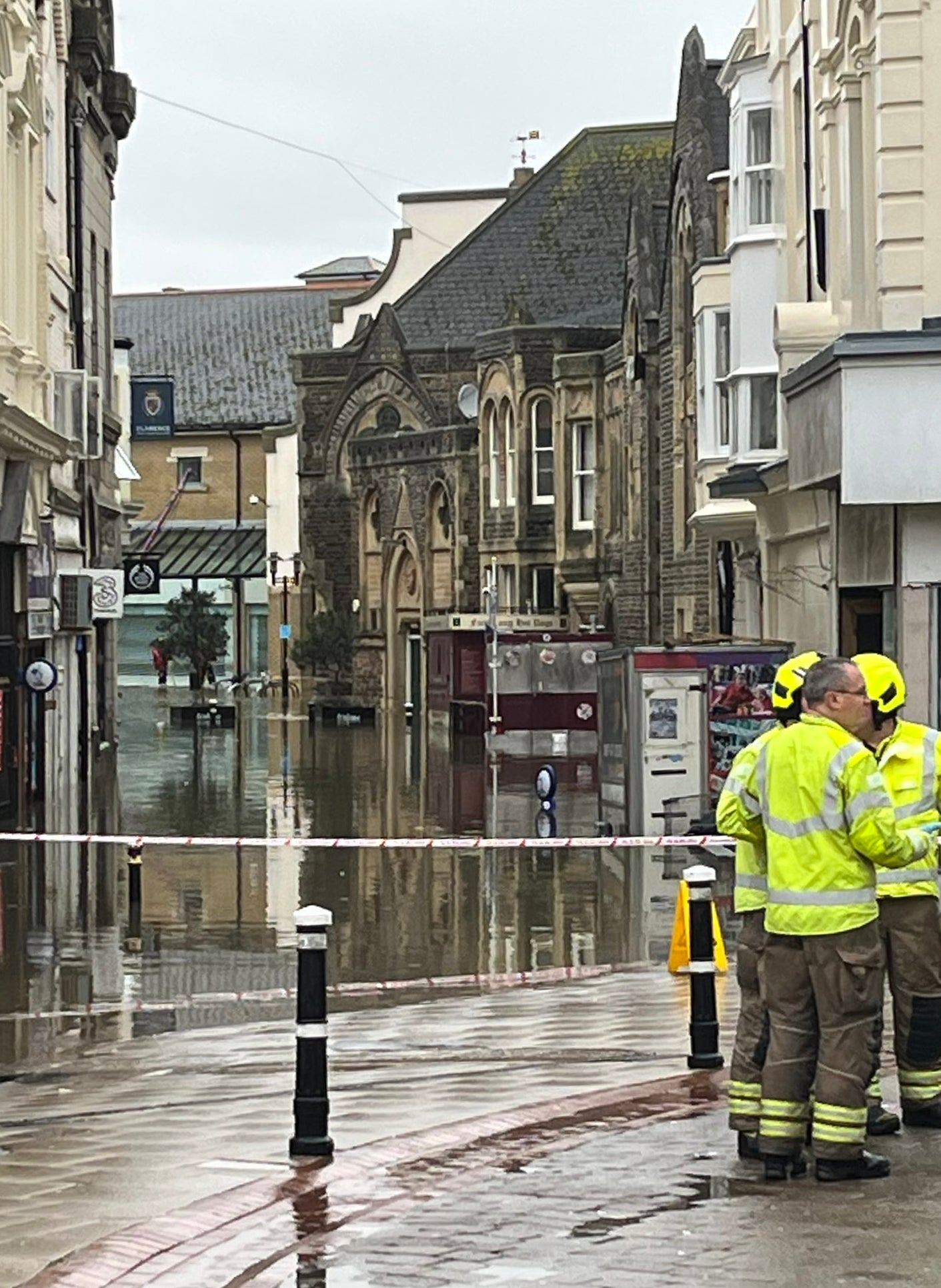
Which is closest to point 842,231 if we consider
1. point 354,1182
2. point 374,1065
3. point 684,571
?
point 374,1065

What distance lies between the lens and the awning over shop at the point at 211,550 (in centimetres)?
8738

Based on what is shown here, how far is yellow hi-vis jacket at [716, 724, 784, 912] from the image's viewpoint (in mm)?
8359

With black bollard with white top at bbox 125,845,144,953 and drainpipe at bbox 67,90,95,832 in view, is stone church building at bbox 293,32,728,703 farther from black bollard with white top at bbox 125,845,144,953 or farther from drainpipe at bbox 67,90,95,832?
black bollard with white top at bbox 125,845,144,953

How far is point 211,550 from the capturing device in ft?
291

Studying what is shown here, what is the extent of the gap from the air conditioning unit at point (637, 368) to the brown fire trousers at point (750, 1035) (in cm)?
A: 4139

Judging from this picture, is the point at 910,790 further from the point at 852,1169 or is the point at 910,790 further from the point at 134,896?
the point at 134,896

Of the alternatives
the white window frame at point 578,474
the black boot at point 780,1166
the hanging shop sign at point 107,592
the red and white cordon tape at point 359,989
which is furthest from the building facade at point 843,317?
the white window frame at point 578,474

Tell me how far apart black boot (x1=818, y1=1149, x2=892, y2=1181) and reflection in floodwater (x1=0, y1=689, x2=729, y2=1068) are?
5375 mm

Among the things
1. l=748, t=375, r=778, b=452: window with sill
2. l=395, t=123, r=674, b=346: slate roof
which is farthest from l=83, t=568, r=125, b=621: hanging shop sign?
l=395, t=123, r=674, b=346: slate roof

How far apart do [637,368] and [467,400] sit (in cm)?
2389

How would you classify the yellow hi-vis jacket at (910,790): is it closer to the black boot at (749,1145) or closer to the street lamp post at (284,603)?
the black boot at (749,1145)

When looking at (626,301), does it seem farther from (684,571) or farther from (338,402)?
(338,402)

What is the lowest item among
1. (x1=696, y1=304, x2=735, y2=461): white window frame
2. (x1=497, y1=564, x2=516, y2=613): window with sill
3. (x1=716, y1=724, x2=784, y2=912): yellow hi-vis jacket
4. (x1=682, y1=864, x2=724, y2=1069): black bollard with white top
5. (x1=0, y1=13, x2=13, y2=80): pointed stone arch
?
(x1=682, y1=864, x2=724, y2=1069): black bollard with white top

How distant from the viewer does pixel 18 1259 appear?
23.0ft
